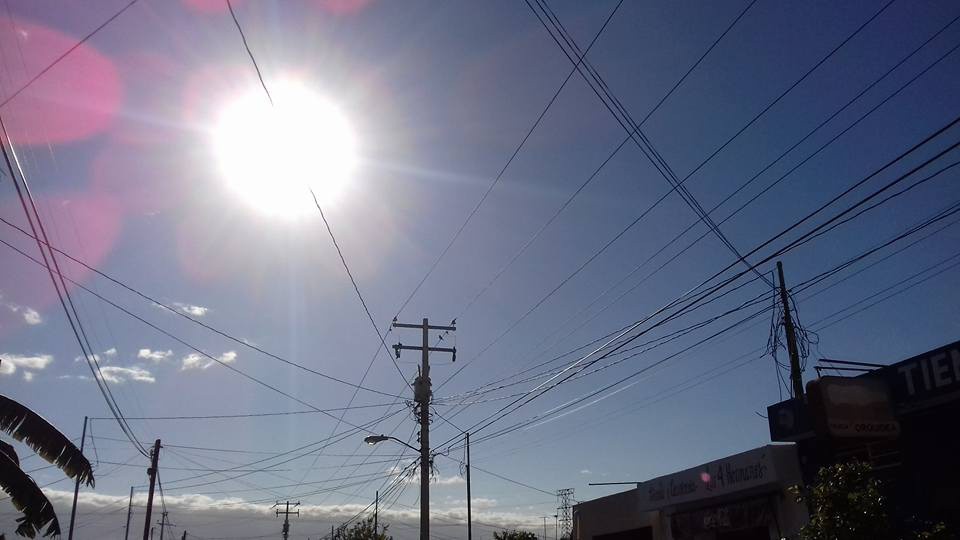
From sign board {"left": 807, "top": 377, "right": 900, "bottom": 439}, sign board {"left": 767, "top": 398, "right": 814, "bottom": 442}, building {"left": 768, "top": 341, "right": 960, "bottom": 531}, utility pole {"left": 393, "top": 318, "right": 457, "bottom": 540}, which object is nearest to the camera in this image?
sign board {"left": 807, "top": 377, "right": 900, "bottom": 439}

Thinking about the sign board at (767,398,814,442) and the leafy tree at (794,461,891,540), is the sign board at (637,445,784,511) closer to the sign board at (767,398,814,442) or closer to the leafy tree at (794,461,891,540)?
the sign board at (767,398,814,442)

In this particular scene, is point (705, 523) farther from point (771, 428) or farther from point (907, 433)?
point (907, 433)

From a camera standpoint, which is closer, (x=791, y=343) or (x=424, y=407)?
(x=791, y=343)

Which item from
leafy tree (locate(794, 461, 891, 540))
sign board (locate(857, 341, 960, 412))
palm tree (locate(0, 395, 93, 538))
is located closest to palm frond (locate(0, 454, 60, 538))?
palm tree (locate(0, 395, 93, 538))

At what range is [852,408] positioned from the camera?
13594 millimetres

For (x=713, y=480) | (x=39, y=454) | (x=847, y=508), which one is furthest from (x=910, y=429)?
(x=39, y=454)

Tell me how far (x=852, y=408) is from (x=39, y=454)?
14707 mm

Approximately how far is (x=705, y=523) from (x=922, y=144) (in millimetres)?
15547

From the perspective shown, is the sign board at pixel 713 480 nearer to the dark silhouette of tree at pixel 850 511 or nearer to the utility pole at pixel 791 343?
the utility pole at pixel 791 343

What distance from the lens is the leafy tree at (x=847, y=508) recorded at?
11188 millimetres

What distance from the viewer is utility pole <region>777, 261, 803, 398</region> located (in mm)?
20109

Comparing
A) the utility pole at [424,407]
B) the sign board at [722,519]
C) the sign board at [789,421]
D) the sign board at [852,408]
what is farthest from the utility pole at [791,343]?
the utility pole at [424,407]

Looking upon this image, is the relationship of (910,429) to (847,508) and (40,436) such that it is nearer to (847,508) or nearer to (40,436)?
(847,508)

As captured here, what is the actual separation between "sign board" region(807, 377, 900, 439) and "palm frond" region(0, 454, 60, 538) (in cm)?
1359
